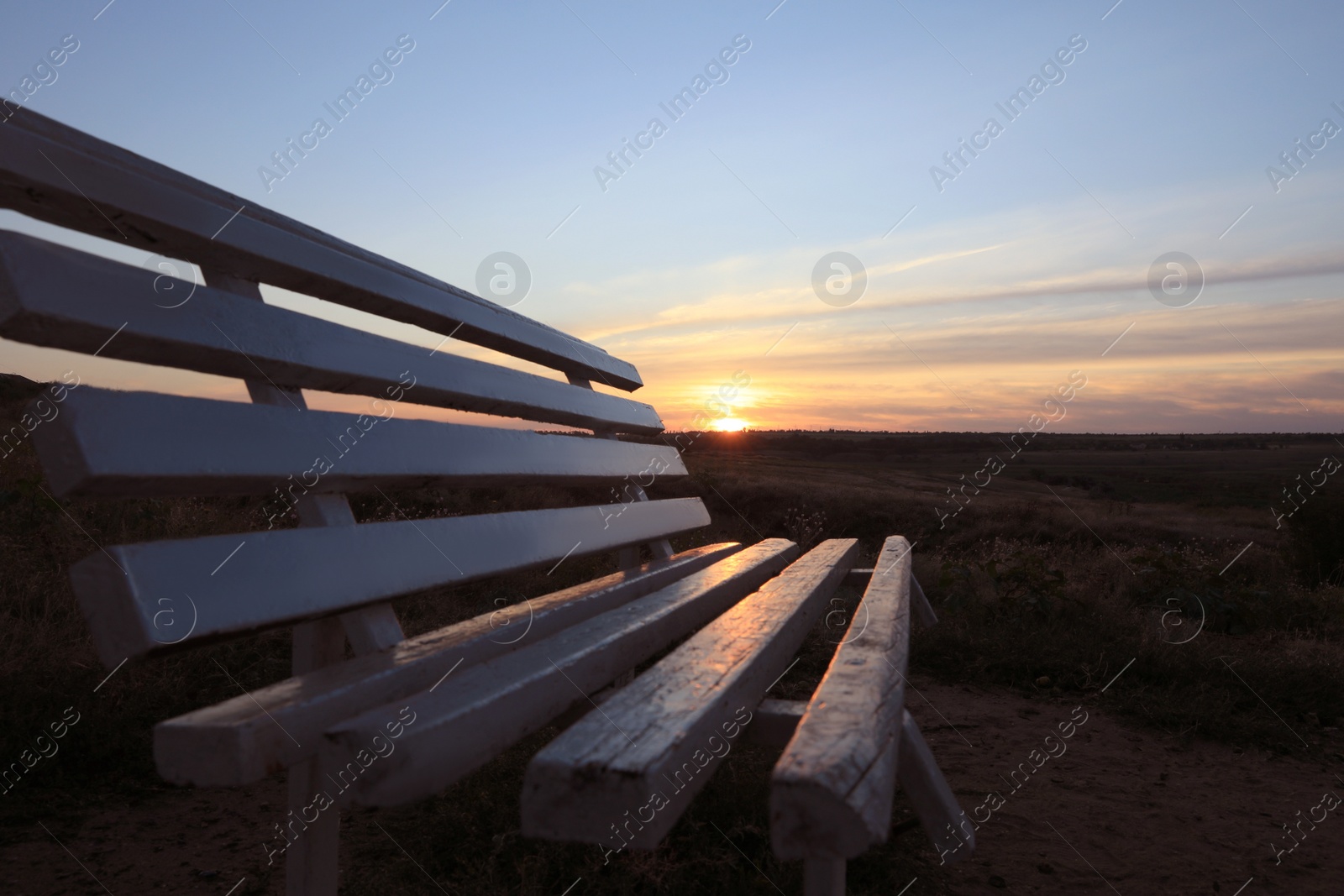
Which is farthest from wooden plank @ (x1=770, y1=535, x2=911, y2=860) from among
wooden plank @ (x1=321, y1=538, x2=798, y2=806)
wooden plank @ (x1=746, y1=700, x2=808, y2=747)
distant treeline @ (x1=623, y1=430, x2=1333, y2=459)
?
distant treeline @ (x1=623, y1=430, x2=1333, y2=459)

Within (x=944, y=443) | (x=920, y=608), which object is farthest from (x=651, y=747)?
(x=944, y=443)

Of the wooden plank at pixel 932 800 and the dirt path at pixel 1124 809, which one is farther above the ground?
the wooden plank at pixel 932 800

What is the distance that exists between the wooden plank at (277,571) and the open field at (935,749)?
82cm

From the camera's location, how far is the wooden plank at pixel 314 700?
0.95m

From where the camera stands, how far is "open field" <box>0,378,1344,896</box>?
2.07 m

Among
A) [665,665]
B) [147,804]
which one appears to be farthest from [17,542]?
[665,665]

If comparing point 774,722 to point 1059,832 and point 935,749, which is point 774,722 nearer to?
point 1059,832

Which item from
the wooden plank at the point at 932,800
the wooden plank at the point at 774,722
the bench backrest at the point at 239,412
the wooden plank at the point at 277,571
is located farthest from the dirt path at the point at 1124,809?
the bench backrest at the point at 239,412

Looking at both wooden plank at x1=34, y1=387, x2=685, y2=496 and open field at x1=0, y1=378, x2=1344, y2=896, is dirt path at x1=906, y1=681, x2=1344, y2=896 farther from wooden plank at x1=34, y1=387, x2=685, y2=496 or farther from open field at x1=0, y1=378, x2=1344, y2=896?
wooden plank at x1=34, y1=387, x2=685, y2=496

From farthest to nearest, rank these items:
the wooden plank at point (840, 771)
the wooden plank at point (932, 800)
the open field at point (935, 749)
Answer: the open field at point (935, 749) → the wooden plank at point (932, 800) → the wooden plank at point (840, 771)

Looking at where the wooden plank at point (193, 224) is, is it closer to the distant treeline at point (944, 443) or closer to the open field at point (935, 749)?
the open field at point (935, 749)

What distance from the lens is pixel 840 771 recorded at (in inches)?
33.4

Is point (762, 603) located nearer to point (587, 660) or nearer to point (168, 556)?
point (587, 660)

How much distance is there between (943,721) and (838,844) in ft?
9.24
